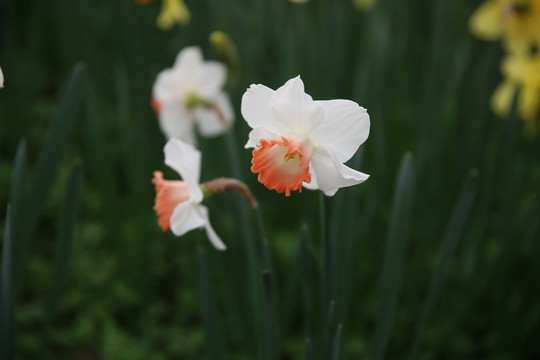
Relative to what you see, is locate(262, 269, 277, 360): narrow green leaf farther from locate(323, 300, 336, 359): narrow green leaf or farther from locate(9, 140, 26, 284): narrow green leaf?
locate(9, 140, 26, 284): narrow green leaf

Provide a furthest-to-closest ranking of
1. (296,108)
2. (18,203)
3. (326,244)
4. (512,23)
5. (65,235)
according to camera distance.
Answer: (512,23)
(65,235)
(18,203)
(326,244)
(296,108)

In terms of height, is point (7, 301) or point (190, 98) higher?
point (190, 98)

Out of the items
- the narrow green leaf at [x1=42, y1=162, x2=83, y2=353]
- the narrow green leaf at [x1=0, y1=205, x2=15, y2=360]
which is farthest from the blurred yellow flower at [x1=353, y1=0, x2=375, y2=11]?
the narrow green leaf at [x1=0, y1=205, x2=15, y2=360]

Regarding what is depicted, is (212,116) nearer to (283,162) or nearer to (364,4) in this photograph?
(283,162)

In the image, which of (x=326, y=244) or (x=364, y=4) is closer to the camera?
A: (x=326, y=244)

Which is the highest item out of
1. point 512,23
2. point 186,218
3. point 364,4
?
point 364,4

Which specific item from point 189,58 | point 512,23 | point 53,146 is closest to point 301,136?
point 53,146
